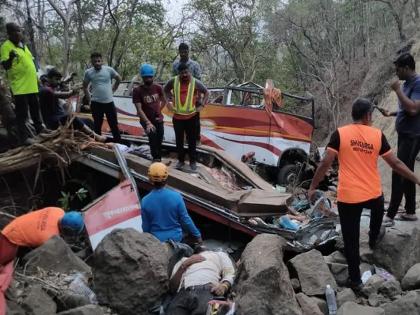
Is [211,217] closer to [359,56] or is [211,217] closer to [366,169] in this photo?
[366,169]

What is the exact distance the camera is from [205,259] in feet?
16.4

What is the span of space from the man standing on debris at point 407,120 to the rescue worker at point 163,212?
220 centimetres

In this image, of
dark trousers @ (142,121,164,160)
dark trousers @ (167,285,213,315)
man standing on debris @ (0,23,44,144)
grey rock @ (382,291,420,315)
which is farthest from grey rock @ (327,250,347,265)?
man standing on debris @ (0,23,44,144)

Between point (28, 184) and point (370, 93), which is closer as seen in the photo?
point (28, 184)

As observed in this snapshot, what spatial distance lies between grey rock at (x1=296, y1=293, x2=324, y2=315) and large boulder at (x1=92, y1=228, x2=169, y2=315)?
1227mm

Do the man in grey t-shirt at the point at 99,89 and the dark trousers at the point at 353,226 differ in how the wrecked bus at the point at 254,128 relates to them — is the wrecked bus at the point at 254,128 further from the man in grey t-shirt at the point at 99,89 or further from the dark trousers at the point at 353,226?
the dark trousers at the point at 353,226

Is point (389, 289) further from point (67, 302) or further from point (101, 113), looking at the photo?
point (101, 113)

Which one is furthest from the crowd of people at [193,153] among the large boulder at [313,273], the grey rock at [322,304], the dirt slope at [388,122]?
the dirt slope at [388,122]

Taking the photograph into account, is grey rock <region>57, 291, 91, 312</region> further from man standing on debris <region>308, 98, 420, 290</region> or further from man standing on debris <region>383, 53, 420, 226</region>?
man standing on debris <region>383, 53, 420, 226</region>

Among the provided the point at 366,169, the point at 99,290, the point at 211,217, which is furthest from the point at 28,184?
the point at 366,169

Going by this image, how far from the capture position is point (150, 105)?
7594 mm

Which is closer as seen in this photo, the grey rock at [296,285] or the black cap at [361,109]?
the black cap at [361,109]

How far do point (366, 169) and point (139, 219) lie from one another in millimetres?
3027

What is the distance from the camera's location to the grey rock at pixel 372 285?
511 centimetres
